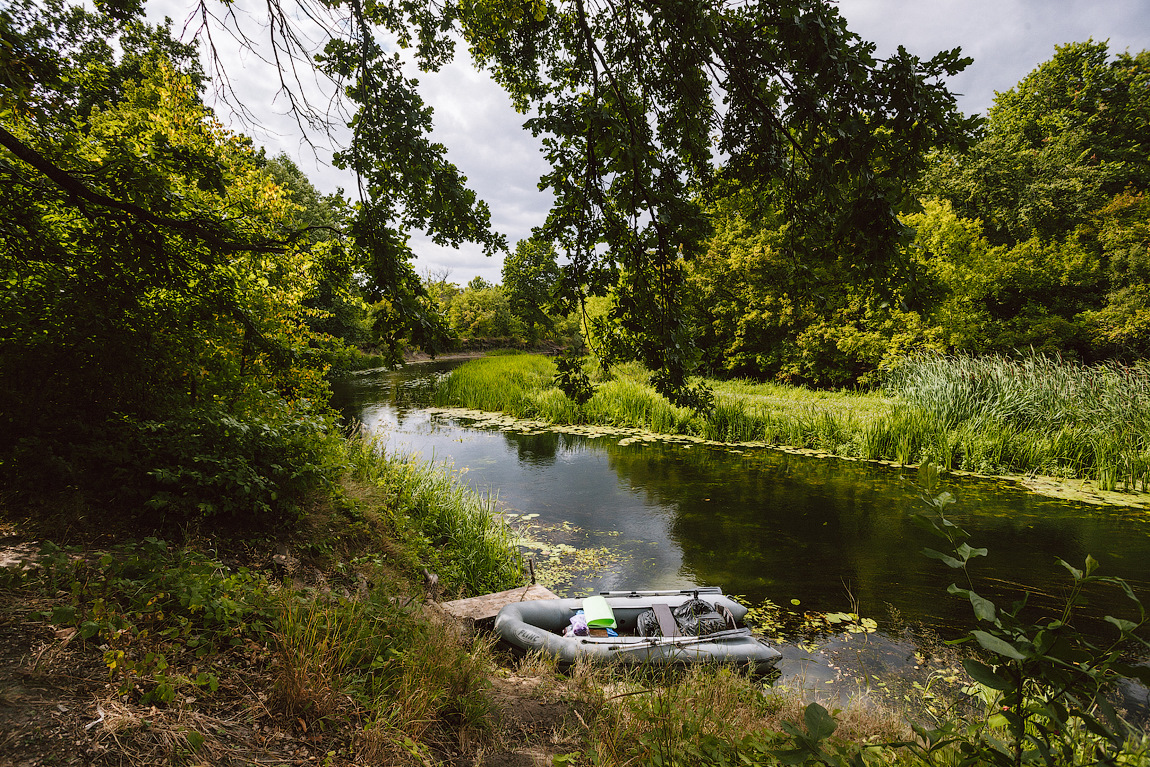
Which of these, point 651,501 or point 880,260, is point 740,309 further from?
point 880,260

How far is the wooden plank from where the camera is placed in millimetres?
4246

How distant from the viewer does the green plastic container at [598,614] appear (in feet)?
14.3

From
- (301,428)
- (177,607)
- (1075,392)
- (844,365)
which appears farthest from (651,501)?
(844,365)

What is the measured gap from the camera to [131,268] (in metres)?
3.08

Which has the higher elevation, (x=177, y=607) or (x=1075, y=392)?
(x=1075, y=392)

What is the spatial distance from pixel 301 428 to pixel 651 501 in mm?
5949

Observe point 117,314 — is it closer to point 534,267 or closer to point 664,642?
point 534,267

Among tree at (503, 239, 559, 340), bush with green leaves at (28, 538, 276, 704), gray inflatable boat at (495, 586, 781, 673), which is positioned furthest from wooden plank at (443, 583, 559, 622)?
tree at (503, 239, 559, 340)

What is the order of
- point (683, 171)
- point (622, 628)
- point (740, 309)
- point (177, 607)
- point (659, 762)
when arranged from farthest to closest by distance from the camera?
1. point (740, 309)
2. point (622, 628)
3. point (683, 171)
4. point (177, 607)
5. point (659, 762)

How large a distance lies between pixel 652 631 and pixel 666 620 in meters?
0.16

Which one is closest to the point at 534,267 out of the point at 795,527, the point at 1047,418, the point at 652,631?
the point at 652,631

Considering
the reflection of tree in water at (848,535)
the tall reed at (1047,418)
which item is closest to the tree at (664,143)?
the reflection of tree in water at (848,535)

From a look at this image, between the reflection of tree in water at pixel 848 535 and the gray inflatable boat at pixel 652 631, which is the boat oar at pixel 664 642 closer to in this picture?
the gray inflatable boat at pixel 652 631

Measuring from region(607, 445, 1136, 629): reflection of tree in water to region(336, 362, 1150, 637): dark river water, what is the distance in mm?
24
